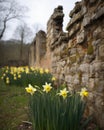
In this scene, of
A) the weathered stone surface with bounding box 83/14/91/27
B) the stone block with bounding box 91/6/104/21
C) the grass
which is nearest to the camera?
the stone block with bounding box 91/6/104/21

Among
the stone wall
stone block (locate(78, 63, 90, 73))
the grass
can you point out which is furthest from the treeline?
stone block (locate(78, 63, 90, 73))

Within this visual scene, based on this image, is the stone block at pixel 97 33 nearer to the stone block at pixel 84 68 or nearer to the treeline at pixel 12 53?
the stone block at pixel 84 68

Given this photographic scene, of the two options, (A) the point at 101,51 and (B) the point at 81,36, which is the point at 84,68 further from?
(A) the point at 101,51

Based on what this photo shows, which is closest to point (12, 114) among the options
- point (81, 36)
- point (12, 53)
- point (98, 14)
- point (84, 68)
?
point (84, 68)

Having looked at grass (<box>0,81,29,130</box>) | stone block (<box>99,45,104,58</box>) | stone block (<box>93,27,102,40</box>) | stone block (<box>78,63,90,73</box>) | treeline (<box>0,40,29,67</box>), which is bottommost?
grass (<box>0,81,29,130</box>)

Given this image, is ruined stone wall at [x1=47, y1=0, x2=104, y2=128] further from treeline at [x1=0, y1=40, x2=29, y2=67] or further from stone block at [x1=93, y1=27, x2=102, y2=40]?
treeline at [x1=0, y1=40, x2=29, y2=67]

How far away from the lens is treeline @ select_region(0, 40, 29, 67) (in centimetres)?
2912

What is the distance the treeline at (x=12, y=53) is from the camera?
95.6ft

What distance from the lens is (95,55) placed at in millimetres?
3254

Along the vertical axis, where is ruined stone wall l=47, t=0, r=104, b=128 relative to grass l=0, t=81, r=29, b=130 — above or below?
above

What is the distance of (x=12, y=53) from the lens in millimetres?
30719

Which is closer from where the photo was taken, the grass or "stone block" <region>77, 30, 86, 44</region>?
the grass

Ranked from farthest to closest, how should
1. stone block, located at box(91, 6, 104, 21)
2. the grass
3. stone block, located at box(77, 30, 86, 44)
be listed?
stone block, located at box(77, 30, 86, 44)
the grass
stone block, located at box(91, 6, 104, 21)

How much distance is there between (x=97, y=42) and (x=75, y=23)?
132 centimetres
